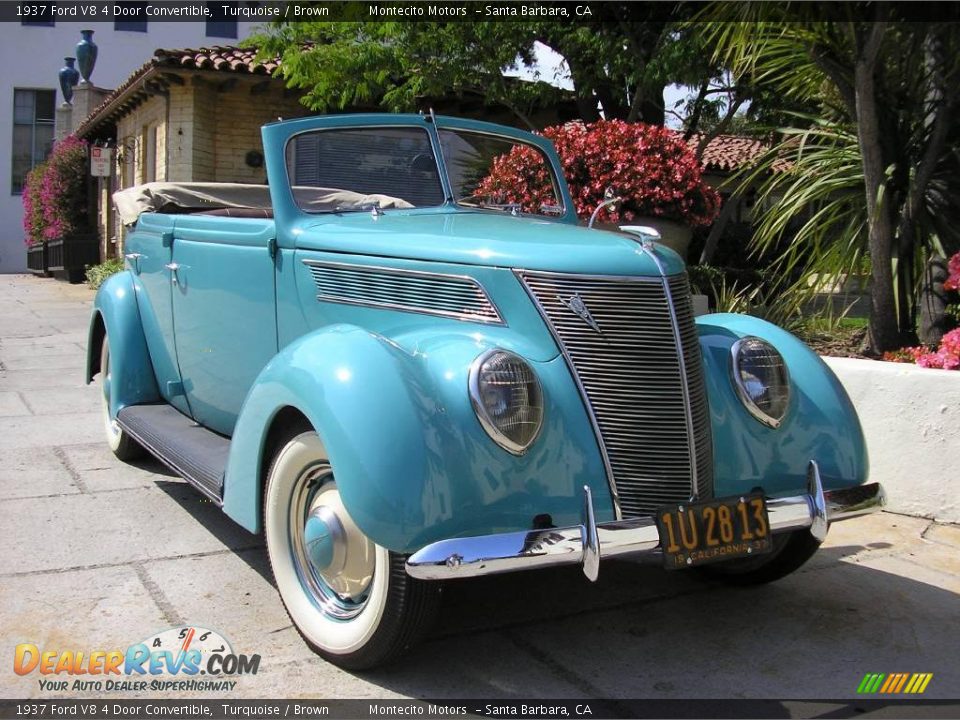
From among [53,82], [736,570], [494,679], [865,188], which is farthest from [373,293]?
[53,82]

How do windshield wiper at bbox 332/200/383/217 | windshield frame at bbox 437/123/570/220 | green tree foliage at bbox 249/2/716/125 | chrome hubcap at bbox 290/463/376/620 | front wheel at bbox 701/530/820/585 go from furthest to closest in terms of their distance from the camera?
green tree foliage at bbox 249/2/716/125, windshield frame at bbox 437/123/570/220, windshield wiper at bbox 332/200/383/217, front wheel at bbox 701/530/820/585, chrome hubcap at bbox 290/463/376/620

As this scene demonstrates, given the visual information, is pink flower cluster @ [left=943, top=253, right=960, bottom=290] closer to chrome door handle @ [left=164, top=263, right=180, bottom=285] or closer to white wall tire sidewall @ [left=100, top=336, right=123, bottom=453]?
chrome door handle @ [left=164, top=263, right=180, bottom=285]

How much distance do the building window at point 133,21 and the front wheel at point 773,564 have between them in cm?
2722

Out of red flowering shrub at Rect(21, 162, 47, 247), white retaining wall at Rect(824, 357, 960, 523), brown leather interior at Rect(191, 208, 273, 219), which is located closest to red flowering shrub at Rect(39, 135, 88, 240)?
red flowering shrub at Rect(21, 162, 47, 247)

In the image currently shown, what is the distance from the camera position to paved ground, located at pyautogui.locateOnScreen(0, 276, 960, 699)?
2811 millimetres

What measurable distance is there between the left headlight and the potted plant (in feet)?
14.1

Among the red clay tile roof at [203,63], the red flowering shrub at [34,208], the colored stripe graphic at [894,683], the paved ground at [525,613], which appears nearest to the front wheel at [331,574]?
the paved ground at [525,613]

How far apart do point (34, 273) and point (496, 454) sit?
2240 centimetres

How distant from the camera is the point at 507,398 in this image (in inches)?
104

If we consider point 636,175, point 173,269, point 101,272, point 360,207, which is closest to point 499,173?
point 360,207

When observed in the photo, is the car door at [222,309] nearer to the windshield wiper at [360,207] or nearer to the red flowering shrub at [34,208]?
the windshield wiper at [360,207]

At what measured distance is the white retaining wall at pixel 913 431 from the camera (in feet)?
14.7

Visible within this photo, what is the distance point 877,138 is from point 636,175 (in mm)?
1859

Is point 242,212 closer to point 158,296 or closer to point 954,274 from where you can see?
point 158,296
